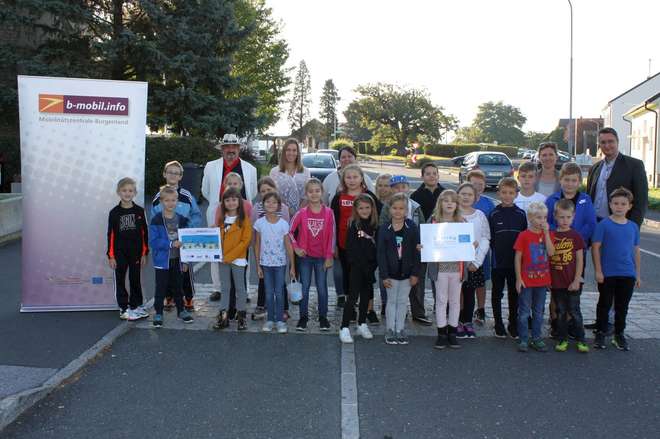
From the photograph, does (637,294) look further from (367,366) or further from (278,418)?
(278,418)

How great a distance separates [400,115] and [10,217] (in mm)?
73477

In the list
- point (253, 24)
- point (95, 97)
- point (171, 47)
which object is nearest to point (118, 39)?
point (171, 47)

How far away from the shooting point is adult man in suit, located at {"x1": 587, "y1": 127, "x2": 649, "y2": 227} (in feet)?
19.9

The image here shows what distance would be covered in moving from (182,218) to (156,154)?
43.5ft

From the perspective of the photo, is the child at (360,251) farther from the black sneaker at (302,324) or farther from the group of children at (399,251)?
the black sneaker at (302,324)

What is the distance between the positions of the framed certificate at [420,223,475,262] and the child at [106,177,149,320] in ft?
9.85

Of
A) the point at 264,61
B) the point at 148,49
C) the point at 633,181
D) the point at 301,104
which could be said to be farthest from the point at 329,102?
the point at 633,181

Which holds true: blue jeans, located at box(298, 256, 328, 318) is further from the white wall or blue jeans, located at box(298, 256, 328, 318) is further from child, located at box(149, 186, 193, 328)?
the white wall

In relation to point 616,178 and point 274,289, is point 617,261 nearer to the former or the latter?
point 616,178

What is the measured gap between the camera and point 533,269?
5.53m

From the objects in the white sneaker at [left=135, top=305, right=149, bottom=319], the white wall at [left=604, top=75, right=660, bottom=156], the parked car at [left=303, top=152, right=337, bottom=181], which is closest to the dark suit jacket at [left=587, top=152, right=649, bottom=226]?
the white sneaker at [left=135, top=305, right=149, bottom=319]

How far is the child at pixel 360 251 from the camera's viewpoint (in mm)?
5777

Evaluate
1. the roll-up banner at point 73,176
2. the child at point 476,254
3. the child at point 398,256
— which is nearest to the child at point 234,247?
the roll-up banner at point 73,176

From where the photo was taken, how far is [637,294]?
786 cm
